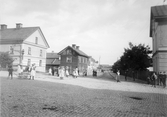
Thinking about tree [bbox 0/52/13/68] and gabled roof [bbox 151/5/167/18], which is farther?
tree [bbox 0/52/13/68]

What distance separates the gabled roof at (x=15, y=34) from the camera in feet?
112

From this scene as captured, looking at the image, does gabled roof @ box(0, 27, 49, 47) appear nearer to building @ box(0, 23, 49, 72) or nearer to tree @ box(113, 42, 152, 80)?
building @ box(0, 23, 49, 72)

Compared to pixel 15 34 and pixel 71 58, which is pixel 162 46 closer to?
pixel 15 34

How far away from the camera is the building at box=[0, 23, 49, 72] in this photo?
33688mm

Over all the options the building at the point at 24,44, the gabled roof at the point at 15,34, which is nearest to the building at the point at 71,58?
the building at the point at 24,44

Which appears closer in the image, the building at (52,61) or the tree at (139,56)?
the tree at (139,56)

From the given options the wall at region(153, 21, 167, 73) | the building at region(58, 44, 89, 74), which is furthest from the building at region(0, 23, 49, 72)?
the wall at region(153, 21, 167, 73)

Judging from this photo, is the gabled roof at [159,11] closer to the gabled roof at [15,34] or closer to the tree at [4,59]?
the gabled roof at [15,34]

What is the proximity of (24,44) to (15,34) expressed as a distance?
15.8ft

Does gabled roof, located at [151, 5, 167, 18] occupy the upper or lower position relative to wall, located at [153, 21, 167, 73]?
upper

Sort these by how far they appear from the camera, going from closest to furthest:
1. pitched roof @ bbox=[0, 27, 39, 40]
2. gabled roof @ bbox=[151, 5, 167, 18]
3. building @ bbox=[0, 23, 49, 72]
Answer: gabled roof @ bbox=[151, 5, 167, 18] < building @ bbox=[0, 23, 49, 72] < pitched roof @ bbox=[0, 27, 39, 40]

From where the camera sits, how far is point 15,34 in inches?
1436

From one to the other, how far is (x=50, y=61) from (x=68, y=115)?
4917 cm

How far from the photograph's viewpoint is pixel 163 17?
56.6 ft
